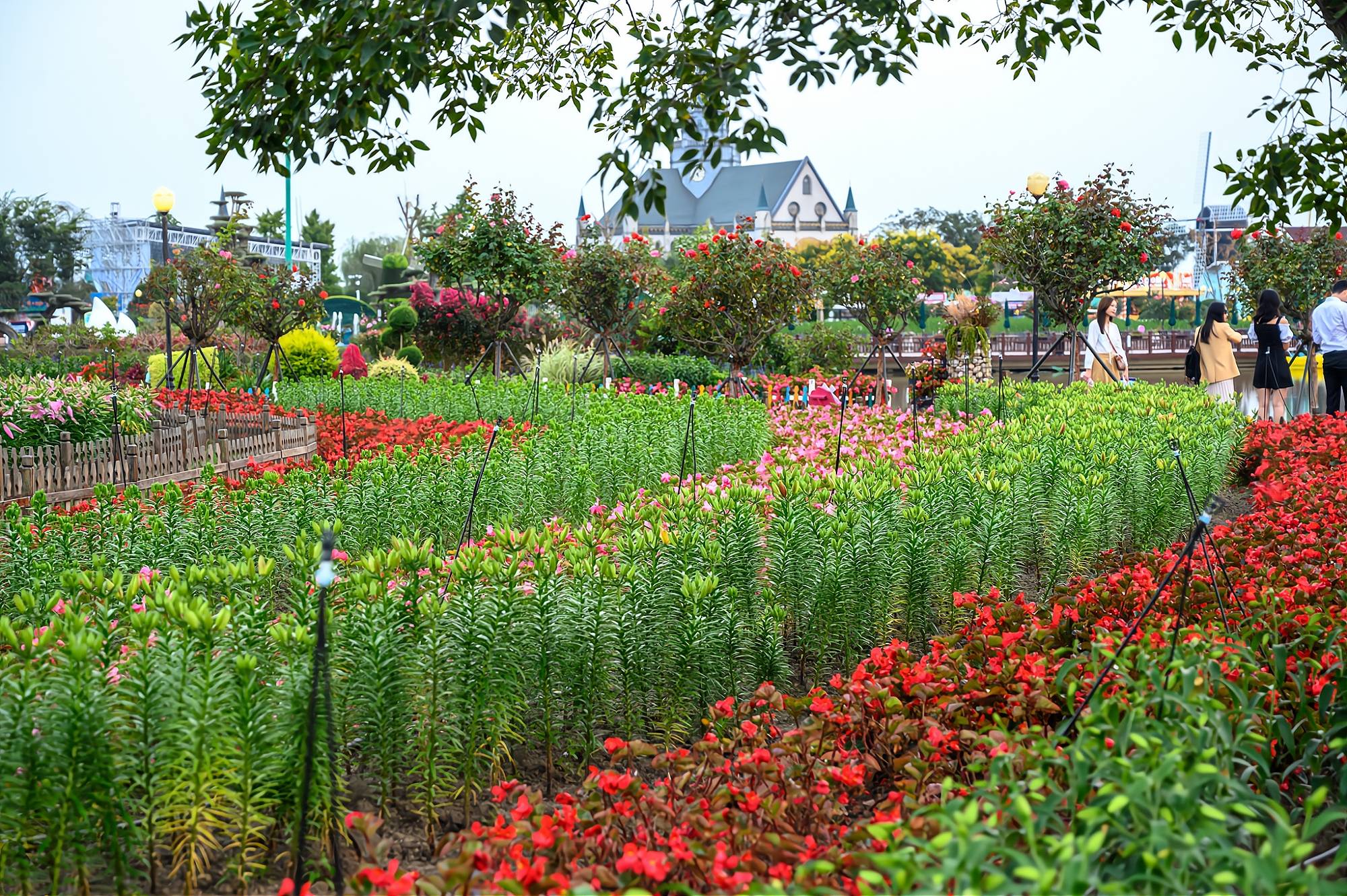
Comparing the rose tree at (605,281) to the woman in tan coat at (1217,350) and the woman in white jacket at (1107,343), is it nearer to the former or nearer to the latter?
the woman in white jacket at (1107,343)

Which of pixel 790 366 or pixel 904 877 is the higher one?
pixel 790 366

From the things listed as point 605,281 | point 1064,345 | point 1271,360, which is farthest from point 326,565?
point 1064,345

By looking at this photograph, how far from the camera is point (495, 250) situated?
15.6 meters

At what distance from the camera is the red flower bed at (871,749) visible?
2117 mm

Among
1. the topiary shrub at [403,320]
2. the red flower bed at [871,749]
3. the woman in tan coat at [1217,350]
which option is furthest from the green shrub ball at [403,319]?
the red flower bed at [871,749]

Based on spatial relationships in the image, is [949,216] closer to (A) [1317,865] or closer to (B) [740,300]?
(B) [740,300]

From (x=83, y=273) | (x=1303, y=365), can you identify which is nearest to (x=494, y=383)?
(x=1303, y=365)

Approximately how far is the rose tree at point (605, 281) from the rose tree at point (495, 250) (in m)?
0.45

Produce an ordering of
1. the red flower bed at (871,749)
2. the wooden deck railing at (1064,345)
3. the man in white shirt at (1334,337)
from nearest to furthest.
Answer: the red flower bed at (871,749)
the man in white shirt at (1334,337)
the wooden deck railing at (1064,345)

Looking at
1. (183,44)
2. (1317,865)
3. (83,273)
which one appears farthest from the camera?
(83,273)

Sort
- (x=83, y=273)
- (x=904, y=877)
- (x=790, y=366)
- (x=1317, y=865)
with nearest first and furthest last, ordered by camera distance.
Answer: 1. (x=904, y=877)
2. (x=1317, y=865)
3. (x=790, y=366)
4. (x=83, y=273)

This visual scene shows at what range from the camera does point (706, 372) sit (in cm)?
1714

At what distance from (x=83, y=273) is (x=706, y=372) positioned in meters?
64.8

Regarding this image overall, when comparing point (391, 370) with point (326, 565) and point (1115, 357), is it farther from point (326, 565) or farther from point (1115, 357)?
point (326, 565)
